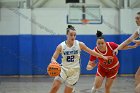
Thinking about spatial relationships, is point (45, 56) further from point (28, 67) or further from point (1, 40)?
point (1, 40)

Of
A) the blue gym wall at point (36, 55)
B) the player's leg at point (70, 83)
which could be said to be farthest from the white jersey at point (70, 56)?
the blue gym wall at point (36, 55)

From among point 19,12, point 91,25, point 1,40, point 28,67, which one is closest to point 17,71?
point 28,67

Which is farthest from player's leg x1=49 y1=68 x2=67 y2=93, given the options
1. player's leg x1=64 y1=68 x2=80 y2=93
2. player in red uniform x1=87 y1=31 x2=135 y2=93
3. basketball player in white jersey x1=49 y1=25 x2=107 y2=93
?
player in red uniform x1=87 y1=31 x2=135 y2=93

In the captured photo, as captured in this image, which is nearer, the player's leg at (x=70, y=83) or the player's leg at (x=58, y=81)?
the player's leg at (x=58, y=81)

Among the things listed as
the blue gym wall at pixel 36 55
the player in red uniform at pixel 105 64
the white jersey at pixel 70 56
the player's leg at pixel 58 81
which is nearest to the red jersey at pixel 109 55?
the player in red uniform at pixel 105 64

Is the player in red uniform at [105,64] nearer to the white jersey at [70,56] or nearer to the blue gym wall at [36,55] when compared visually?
the white jersey at [70,56]

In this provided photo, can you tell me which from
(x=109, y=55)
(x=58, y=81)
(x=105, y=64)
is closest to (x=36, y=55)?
(x=105, y=64)

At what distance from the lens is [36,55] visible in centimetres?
1630

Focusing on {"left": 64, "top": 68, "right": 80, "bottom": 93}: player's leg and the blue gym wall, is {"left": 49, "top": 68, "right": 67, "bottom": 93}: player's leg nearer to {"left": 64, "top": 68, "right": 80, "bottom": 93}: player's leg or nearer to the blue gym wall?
{"left": 64, "top": 68, "right": 80, "bottom": 93}: player's leg

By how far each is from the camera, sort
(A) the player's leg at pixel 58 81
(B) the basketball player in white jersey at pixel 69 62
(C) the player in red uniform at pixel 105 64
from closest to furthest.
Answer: (A) the player's leg at pixel 58 81 < (B) the basketball player in white jersey at pixel 69 62 < (C) the player in red uniform at pixel 105 64

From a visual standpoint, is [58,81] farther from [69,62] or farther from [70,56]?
[70,56]

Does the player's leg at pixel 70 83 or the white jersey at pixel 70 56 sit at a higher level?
the white jersey at pixel 70 56

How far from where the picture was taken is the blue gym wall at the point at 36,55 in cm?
1614

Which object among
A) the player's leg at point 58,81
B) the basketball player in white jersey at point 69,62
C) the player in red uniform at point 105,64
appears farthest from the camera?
the player in red uniform at point 105,64
